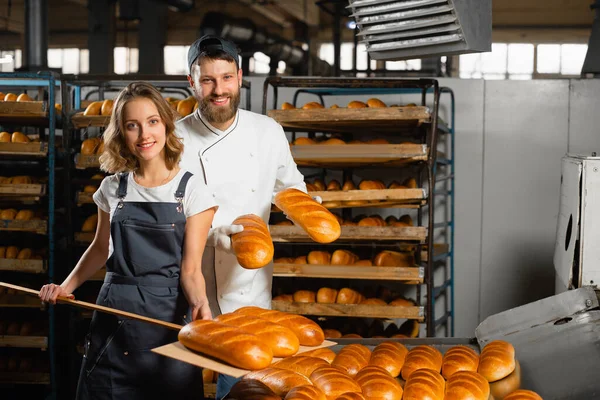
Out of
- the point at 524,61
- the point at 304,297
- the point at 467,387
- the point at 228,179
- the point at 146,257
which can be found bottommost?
the point at 304,297

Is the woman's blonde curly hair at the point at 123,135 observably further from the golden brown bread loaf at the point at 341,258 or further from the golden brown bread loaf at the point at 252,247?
the golden brown bread loaf at the point at 341,258

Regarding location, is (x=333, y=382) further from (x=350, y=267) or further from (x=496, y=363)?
(x=350, y=267)

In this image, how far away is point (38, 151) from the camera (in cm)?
407

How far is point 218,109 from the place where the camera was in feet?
7.69

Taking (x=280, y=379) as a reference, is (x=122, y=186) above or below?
above

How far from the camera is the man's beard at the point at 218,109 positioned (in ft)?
7.66

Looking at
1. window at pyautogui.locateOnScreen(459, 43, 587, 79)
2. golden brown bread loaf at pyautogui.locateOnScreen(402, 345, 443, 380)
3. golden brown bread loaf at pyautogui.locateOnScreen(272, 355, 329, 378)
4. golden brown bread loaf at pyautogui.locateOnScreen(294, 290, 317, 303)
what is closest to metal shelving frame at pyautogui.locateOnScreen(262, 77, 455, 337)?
golden brown bread loaf at pyautogui.locateOnScreen(294, 290, 317, 303)

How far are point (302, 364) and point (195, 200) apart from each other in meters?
0.57

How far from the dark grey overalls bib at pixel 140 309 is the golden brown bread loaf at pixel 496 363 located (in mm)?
820

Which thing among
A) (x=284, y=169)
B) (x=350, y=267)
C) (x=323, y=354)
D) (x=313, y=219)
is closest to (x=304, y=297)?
(x=350, y=267)

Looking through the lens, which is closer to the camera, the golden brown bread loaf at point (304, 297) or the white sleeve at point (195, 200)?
the white sleeve at point (195, 200)

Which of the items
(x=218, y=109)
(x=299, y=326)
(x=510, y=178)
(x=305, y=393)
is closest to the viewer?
(x=305, y=393)

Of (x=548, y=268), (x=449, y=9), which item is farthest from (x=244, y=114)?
(x=548, y=268)

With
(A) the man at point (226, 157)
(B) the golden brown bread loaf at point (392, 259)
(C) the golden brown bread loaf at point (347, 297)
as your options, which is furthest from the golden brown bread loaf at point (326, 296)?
(A) the man at point (226, 157)
